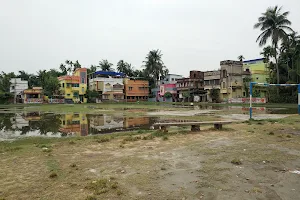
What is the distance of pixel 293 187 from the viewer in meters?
4.51

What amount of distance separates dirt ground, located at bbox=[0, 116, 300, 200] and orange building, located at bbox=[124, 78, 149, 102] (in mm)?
68711

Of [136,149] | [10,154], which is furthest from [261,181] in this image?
[10,154]

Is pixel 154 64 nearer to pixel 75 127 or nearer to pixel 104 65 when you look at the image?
pixel 104 65

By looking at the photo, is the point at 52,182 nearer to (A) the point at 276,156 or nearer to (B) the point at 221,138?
(A) the point at 276,156

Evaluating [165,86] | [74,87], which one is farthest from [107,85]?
[165,86]

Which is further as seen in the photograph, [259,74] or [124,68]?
[124,68]

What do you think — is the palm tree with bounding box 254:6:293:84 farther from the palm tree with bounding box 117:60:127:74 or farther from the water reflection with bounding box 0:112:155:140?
the palm tree with bounding box 117:60:127:74

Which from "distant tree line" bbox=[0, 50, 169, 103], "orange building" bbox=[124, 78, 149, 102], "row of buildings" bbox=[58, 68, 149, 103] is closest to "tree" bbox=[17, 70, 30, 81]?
"distant tree line" bbox=[0, 50, 169, 103]

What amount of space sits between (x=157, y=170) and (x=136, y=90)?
7304 centimetres

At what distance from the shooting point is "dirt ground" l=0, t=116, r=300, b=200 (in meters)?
4.34

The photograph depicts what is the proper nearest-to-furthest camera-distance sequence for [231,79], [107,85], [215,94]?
[231,79] → [215,94] → [107,85]

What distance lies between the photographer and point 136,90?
78312mm

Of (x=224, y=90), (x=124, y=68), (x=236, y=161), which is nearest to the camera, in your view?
(x=236, y=161)

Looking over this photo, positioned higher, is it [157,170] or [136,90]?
[136,90]
